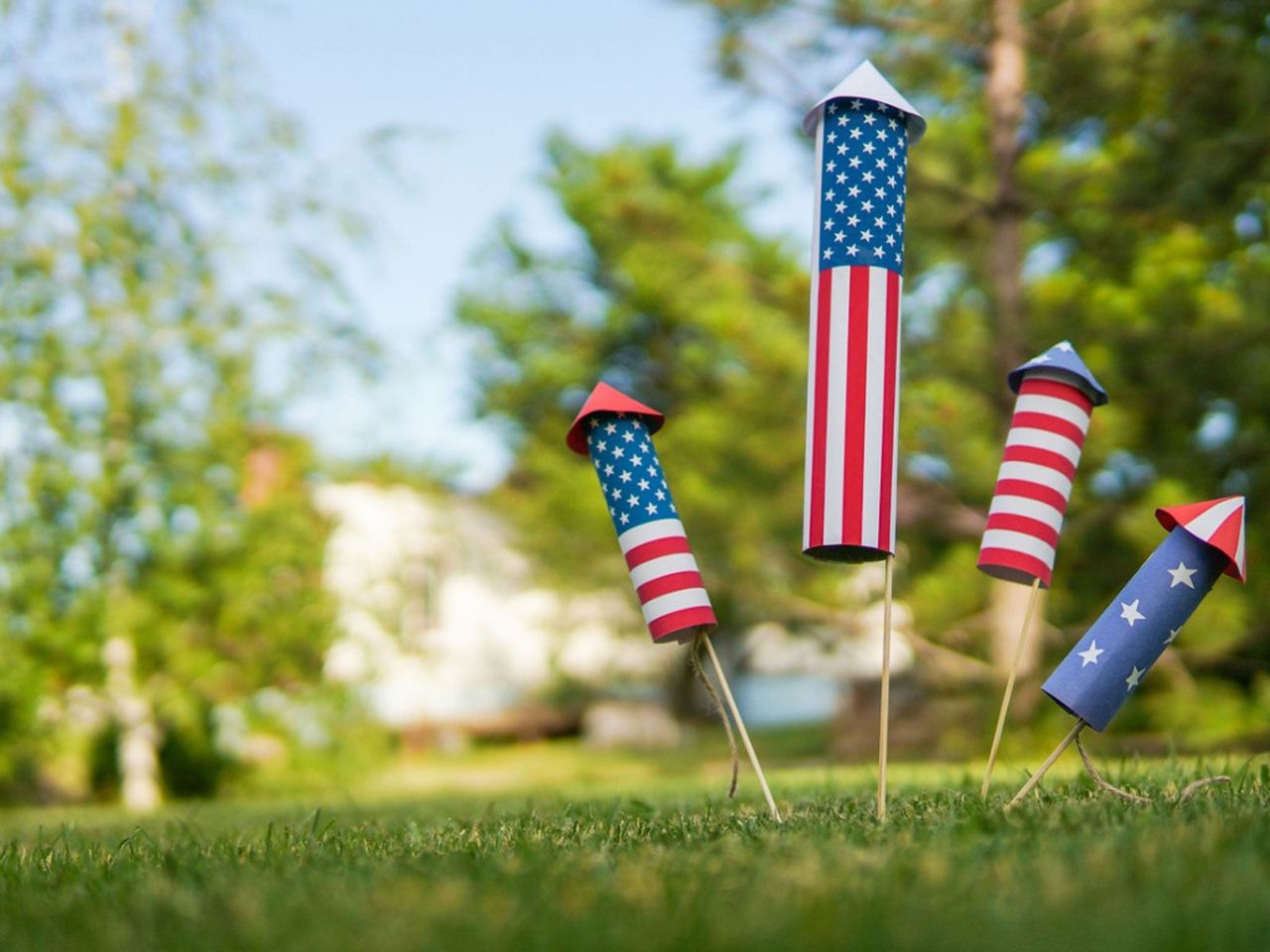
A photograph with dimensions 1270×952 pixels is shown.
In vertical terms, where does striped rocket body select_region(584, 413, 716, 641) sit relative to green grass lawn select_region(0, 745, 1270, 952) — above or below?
above

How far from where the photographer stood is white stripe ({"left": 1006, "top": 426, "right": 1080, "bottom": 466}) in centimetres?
380

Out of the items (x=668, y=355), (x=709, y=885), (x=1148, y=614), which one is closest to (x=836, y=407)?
(x=1148, y=614)

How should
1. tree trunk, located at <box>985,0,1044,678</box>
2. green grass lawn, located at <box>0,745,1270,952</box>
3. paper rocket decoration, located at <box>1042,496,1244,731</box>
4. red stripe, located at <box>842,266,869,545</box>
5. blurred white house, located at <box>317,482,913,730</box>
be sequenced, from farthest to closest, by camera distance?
blurred white house, located at <box>317,482,913,730</box>
tree trunk, located at <box>985,0,1044,678</box>
red stripe, located at <box>842,266,869,545</box>
paper rocket decoration, located at <box>1042,496,1244,731</box>
green grass lawn, located at <box>0,745,1270,952</box>

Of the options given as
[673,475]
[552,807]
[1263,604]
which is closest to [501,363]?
[673,475]

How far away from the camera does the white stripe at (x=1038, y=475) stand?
12.4ft

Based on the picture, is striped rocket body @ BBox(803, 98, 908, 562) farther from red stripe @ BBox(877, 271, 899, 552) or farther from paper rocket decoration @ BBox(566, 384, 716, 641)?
paper rocket decoration @ BBox(566, 384, 716, 641)

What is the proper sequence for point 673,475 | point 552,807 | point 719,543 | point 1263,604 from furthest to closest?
point 673,475, point 719,543, point 1263,604, point 552,807

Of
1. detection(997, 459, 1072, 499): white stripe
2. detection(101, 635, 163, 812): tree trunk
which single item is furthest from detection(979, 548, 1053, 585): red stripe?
detection(101, 635, 163, 812): tree trunk

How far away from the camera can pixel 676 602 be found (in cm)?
372

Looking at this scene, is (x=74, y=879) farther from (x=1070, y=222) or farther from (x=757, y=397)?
(x=1070, y=222)

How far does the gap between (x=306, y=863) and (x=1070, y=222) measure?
32.8 ft

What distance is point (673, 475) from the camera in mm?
14242

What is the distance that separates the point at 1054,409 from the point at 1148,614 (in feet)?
2.20

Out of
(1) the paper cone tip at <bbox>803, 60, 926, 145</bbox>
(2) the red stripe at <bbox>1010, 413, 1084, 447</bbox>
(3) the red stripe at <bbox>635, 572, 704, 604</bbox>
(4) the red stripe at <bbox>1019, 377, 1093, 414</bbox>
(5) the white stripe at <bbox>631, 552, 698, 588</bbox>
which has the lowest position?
(3) the red stripe at <bbox>635, 572, 704, 604</bbox>
